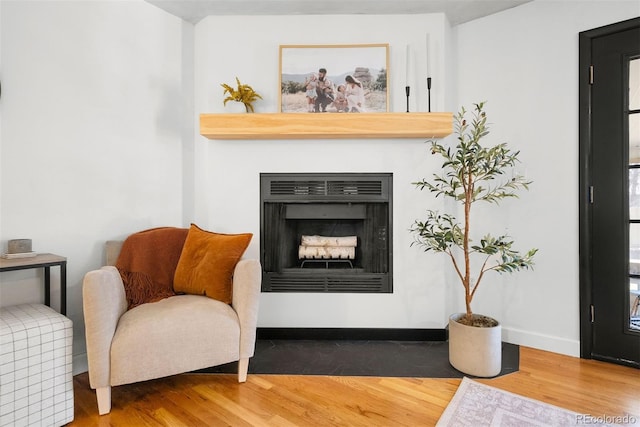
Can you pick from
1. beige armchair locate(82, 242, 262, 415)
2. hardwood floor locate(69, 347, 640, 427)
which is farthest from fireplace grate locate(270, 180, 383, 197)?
hardwood floor locate(69, 347, 640, 427)

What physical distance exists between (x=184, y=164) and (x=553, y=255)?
2.71 meters

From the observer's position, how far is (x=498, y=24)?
2.46 metres

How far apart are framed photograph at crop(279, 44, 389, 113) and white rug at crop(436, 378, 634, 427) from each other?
1854mm

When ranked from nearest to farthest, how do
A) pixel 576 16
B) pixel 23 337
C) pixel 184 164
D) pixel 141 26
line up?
pixel 23 337, pixel 576 16, pixel 141 26, pixel 184 164

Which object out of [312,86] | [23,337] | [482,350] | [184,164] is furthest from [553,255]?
[23,337]

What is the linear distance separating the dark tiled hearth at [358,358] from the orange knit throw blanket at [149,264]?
0.58 meters

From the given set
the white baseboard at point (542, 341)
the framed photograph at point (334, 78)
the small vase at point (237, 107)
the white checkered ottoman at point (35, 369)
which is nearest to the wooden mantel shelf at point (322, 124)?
the small vase at point (237, 107)

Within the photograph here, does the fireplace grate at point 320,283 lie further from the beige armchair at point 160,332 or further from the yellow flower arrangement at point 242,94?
the yellow flower arrangement at point 242,94

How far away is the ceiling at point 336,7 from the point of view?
2.34m

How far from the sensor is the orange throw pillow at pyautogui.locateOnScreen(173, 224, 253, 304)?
1.95 metres

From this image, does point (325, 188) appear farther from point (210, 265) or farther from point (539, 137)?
point (539, 137)

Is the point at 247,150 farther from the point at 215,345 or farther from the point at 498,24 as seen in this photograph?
the point at 498,24

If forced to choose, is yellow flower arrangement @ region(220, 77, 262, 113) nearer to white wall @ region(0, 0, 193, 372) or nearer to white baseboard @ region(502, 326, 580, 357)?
white wall @ region(0, 0, 193, 372)

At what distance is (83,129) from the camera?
209 centimetres
